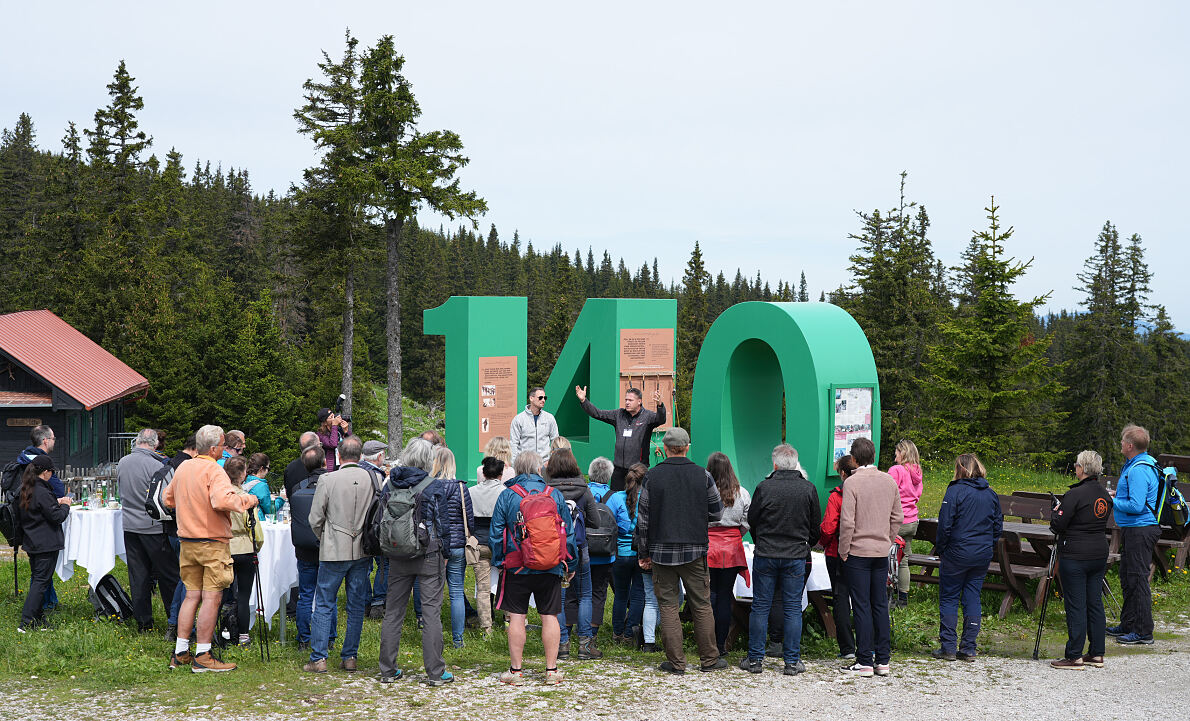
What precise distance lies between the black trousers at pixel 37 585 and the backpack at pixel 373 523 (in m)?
3.28

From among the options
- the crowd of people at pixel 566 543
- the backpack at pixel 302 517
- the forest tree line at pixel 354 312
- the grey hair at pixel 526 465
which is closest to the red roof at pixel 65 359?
the forest tree line at pixel 354 312

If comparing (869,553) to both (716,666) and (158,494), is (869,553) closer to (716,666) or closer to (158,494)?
(716,666)

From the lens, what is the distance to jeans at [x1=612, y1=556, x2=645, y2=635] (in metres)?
7.80

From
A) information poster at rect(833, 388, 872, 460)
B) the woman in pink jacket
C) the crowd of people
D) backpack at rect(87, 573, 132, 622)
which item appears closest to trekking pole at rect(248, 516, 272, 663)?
the crowd of people

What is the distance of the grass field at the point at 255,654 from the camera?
6.60 m

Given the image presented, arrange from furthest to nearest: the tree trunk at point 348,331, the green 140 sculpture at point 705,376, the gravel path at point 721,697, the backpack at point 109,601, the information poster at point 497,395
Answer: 1. the tree trunk at point 348,331
2. the information poster at point 497,395
3. the green 140 sculpture at point 705,376
4. the backpack at point 109,601
5. the gravel path at point 721,697

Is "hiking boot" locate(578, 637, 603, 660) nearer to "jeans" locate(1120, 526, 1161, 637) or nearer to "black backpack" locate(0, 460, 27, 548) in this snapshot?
"jeans" locate(1120, 526, 1161, 637)

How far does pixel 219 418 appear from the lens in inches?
1236

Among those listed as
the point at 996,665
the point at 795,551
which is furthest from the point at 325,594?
the point at 996,665

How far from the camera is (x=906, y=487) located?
9023 millimetres

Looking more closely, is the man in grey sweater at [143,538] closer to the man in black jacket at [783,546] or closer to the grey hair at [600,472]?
the grey hair at [600,472]

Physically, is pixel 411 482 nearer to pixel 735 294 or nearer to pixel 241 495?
pixel 241 495

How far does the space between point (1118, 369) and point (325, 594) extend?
44351mm

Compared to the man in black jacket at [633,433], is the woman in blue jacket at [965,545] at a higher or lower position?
lower
